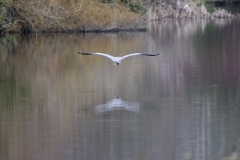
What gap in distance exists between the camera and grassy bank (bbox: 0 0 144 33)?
25094 mm

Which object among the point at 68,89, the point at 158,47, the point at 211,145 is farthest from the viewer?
the point at 158,47

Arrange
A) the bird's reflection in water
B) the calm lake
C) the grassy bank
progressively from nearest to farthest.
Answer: the calm lake, the bird's reflection in water, the grassy bank

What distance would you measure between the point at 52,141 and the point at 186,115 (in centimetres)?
234

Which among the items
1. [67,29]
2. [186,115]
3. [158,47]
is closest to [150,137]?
[186,115]

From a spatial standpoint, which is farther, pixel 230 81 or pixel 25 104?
pixel 230 81

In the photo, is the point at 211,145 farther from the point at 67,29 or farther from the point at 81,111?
the point at 67,29

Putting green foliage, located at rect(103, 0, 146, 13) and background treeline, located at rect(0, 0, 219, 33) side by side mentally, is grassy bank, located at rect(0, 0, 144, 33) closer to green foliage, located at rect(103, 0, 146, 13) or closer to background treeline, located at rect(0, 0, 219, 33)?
background treeline, located at rect(0, 0, 219, 33)

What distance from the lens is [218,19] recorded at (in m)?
36.8

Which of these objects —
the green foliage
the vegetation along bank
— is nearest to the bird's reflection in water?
the vegetation along bank

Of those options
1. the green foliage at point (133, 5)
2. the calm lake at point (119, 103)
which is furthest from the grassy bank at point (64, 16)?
the calm lake at point (119, 103)

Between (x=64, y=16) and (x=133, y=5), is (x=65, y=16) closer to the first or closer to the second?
(x=64, y=16)

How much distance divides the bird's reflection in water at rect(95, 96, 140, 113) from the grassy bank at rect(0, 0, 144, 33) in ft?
45.9

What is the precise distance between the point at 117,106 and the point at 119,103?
0.27 metres

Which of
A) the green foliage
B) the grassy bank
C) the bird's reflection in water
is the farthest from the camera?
the green foliage
